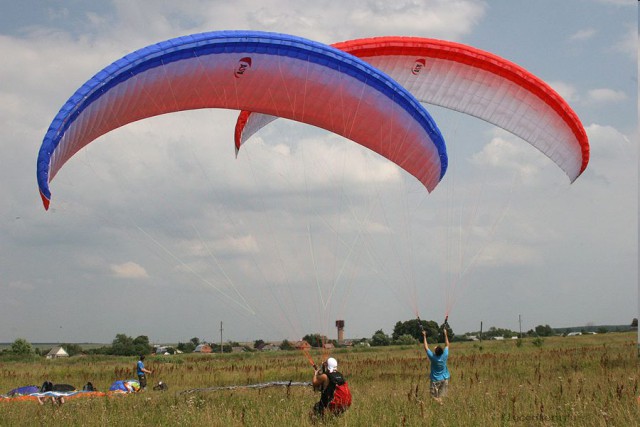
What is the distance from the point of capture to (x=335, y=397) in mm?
7852

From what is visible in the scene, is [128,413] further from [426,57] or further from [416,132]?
[426,57]

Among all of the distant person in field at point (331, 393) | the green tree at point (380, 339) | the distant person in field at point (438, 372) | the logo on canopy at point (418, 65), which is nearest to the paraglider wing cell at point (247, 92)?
the logo on canopy at point (418, 65)

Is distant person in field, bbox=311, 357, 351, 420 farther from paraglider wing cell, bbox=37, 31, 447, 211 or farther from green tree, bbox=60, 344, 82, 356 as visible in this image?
green tree, bbox=60, 344, 82, 356

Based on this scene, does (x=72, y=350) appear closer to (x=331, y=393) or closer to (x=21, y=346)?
(x=21, y=346)

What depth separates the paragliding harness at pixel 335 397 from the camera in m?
7.81

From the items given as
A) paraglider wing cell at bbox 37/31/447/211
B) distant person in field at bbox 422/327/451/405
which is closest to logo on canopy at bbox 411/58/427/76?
paraglider wing cell at bbox 37/31/447/211

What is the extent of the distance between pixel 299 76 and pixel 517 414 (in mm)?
5912

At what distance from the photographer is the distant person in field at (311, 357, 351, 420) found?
307 inches

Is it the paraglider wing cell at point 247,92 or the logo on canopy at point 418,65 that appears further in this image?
the logo on canopy at point 418,65

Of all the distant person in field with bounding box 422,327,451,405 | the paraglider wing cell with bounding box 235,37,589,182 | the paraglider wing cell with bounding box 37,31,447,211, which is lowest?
the distant person in field with bounding box 422,327,451,405

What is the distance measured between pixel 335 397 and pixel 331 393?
7 centimetres

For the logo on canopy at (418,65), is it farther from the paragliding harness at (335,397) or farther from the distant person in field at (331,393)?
the paragliding harness at (335,397)

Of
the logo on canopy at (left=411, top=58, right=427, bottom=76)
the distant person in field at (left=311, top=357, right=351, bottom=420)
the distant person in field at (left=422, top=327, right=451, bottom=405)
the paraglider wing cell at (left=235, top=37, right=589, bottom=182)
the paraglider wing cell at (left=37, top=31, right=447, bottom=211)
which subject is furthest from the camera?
the logo on canopy at (left=411, top=58, right=427, bottom=76)

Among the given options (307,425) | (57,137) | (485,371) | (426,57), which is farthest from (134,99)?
(485,371)
